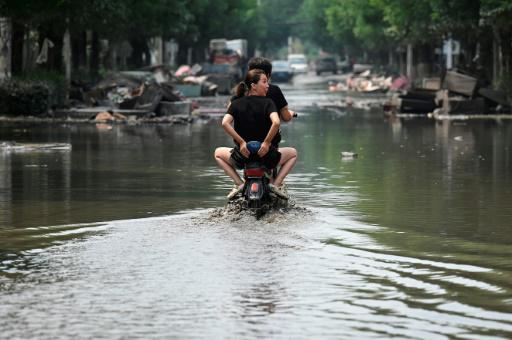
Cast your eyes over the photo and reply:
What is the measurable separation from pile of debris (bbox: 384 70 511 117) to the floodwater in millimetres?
20519

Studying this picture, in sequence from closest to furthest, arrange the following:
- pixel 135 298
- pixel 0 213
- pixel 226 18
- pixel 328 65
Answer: pixel 135 298 → pixel 0 213 → pixel 226 18 → pixel 328 65

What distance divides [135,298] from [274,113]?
4483 mm

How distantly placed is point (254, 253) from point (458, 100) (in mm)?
31753

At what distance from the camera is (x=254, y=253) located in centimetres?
1105

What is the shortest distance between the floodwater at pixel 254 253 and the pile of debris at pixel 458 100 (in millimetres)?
20519

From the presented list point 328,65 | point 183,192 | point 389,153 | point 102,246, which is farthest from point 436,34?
point 328,65

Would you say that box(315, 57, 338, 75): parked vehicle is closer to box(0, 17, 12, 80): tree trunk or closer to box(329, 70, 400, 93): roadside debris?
box(329, 70, 400, 93): roadside debris

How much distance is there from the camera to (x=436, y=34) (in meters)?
64.8

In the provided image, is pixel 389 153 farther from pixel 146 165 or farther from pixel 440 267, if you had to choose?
pixel 440 267

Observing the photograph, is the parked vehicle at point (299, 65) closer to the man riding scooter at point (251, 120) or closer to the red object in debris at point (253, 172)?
the man riding scooter at point (251, 120)

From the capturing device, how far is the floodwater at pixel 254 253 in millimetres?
8336

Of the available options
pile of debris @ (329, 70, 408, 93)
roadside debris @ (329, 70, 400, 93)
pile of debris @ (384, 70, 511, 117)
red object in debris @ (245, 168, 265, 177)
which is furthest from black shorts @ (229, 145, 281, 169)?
roadside debris @ (329, 70, 400, 93)

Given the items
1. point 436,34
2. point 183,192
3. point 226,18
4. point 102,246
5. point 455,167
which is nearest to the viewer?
point 102,246

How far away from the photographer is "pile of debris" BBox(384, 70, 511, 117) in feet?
138
